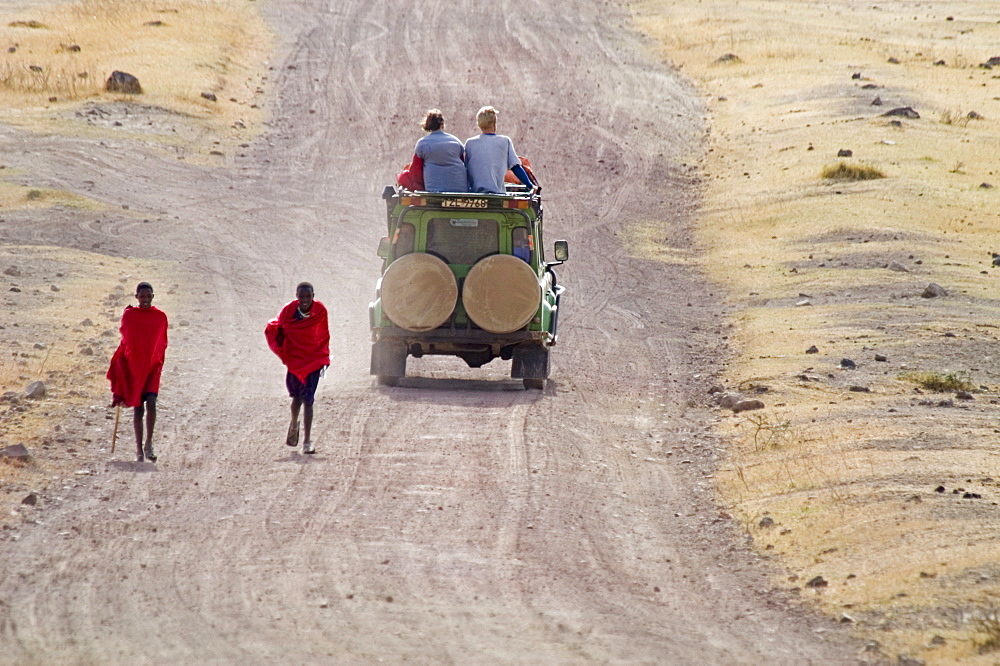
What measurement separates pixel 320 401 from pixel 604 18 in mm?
31406

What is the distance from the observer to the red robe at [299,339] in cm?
1224

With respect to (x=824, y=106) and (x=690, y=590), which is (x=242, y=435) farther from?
(x=824, y=106)

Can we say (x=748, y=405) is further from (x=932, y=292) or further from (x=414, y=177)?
(x=932, y=292)

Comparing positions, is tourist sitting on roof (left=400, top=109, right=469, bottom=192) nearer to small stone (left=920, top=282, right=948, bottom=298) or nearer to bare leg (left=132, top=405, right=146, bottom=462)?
bare leg (left=132, top=405, right=146, bottom=462)

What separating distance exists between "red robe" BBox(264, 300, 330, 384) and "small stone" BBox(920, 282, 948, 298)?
10530 mm

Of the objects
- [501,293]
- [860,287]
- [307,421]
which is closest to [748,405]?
[501,293]

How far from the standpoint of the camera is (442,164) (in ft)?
48.4

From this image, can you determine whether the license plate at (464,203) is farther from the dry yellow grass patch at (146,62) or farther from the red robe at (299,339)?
the dry yellow grass patch at (146,62)

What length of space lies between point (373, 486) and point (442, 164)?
4726 mm

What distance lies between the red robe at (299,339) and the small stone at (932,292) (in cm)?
1053

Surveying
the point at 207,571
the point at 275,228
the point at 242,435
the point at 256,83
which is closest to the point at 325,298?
the point at 275,228

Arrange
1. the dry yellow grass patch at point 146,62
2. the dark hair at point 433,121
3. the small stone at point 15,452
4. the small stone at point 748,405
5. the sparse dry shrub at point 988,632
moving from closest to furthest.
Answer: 1. the sparse dry shrub at point 988,632
2. the small stone at point 15,452
3. the small stone at point 748,405
4. the dark hair at point 433,121
5. the dry yellow grass patch at point 146,62

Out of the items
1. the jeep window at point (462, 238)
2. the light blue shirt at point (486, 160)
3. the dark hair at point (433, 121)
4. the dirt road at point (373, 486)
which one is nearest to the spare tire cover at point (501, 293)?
the jeep window at point (462, 238)

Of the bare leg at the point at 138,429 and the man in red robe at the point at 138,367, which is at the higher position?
the man in red robe at the point at 138,367
